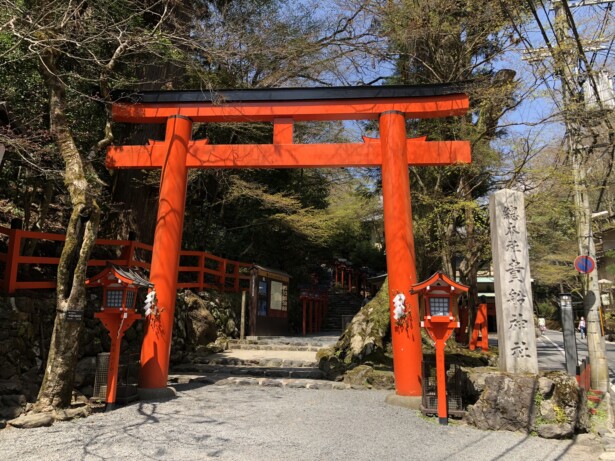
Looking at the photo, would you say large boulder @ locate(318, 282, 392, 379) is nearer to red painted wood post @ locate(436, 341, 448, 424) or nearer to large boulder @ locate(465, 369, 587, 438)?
red painted wood post @ locate(436, 341, 448, 424)

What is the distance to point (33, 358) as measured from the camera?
631cm

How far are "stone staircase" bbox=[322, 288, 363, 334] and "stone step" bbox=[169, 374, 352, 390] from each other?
13.2 meters

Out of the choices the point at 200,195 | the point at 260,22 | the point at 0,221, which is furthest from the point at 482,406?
the point at 200,195

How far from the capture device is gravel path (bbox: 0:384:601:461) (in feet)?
14.3

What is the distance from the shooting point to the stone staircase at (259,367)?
8.45 meters

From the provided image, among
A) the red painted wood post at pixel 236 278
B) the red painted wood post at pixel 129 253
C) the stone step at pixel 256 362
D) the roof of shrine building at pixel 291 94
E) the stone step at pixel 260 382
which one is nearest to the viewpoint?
the roof of shrine building at pixel 291 94

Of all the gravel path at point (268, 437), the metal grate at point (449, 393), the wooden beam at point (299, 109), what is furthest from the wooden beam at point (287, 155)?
the gravel path at point (268, 437)

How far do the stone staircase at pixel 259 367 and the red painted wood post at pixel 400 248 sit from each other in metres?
1.81

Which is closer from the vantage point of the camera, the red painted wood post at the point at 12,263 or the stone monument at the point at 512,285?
the stone monument at the point at 512,285

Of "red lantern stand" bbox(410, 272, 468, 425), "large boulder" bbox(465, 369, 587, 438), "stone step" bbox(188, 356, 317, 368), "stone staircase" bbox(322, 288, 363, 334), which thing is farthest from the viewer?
"stone staircase" bbox(322, 288, 363, 334)

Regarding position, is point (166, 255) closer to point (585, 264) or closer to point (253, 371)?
point (253, 371)

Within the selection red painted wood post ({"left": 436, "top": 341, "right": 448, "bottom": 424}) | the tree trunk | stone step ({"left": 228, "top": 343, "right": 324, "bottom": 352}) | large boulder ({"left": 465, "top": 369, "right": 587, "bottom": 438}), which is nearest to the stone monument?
large boulder ({"left": 465, "top": 369, "right": 587, "bottom": 438})

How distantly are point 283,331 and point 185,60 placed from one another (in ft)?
36.5

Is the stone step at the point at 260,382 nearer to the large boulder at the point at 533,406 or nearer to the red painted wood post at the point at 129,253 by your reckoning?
the red painted wood post at the point at 129,253
